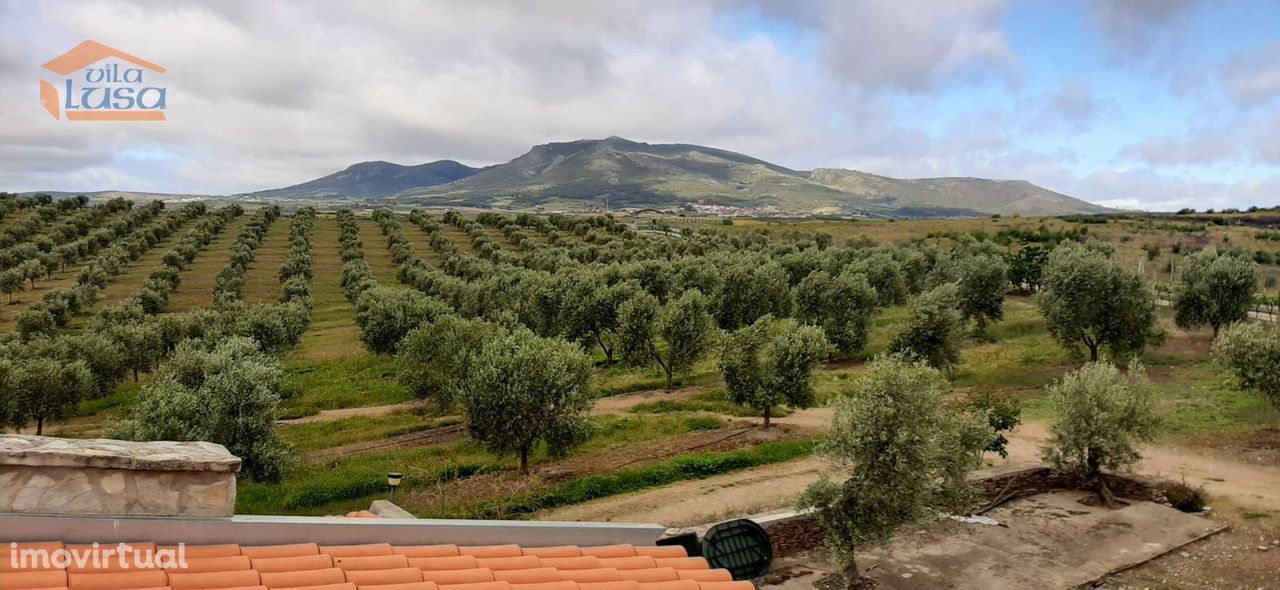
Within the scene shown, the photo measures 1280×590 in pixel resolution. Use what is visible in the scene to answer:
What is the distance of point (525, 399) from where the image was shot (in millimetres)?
32062

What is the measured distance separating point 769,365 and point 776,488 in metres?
9.88

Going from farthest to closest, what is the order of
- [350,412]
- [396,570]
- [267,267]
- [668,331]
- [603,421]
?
[267,267] < [668,331] < [350,412] < [603,421] < [396,570]

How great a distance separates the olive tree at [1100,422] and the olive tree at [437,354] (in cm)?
3063

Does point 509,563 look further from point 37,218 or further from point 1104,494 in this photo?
point 37,218

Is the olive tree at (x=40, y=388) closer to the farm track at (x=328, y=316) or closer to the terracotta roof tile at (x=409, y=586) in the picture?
the farm track at (x=328, y=316)

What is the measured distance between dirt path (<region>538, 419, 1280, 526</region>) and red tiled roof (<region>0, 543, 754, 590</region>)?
1869cm

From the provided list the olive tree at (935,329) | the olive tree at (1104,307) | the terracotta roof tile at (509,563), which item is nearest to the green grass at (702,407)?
the olive tree at (935,329)

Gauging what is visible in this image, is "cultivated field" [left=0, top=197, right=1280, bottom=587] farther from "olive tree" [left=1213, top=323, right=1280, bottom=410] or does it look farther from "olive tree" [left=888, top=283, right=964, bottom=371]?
"olive tree" [left=888, top=283, right=964, bottom=371]

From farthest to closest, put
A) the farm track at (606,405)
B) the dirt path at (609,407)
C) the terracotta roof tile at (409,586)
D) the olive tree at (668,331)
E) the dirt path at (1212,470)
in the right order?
the olive tree at (668,331) → the farm track at (606,405) → the dirt path at (609,407) → the dirt path at (1212,470) → the terracotta roof tile at (409,586)

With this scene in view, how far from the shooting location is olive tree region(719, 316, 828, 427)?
131 feet

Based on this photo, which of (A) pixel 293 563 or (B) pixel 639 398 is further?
(B) pixel 639 398

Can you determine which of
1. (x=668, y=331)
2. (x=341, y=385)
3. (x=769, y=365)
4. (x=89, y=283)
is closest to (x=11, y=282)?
(x=89, y=283)

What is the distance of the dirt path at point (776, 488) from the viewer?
95.6 feet

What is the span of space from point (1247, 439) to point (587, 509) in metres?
33.1
